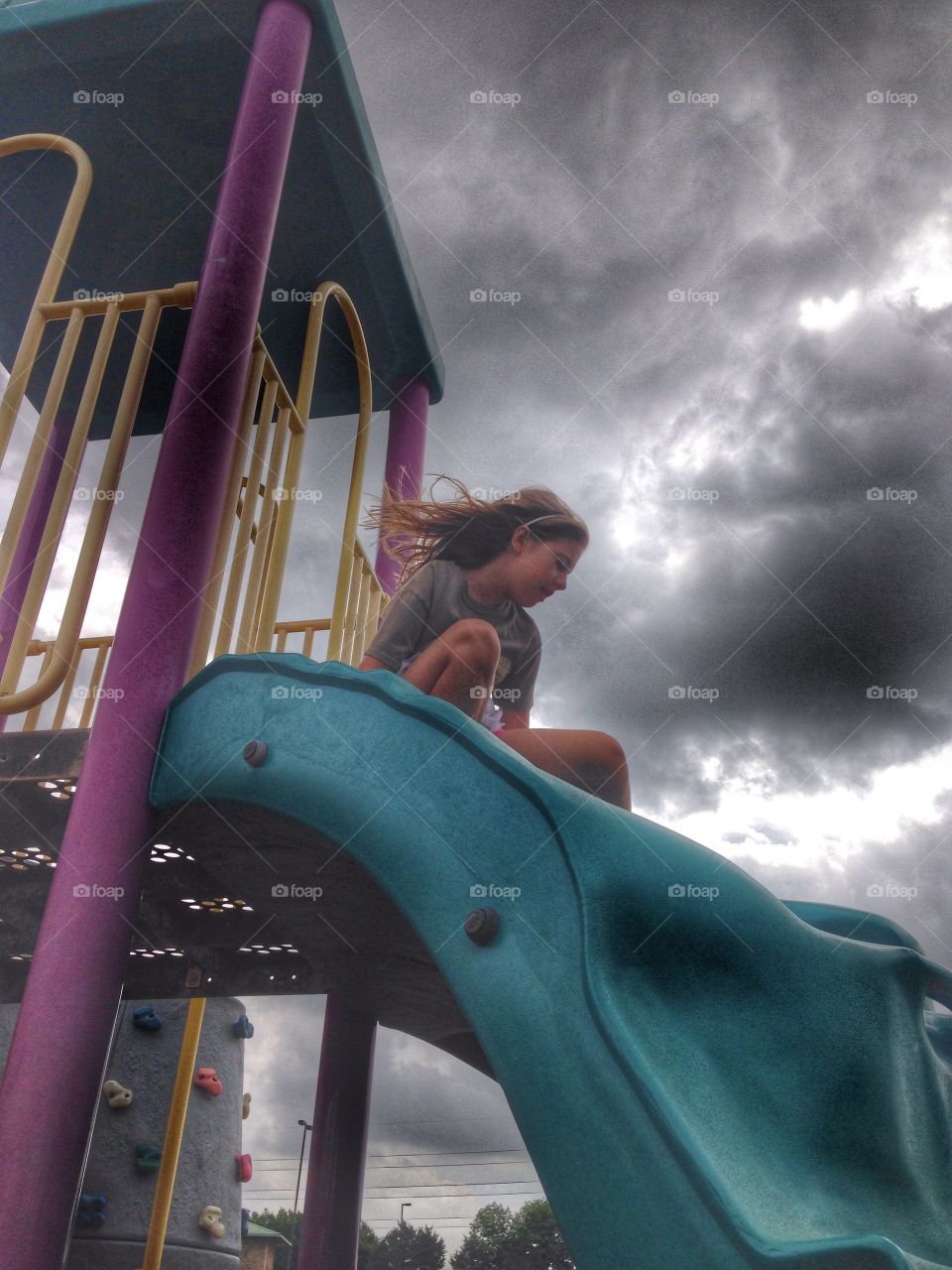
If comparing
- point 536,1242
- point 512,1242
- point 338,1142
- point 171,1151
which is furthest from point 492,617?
point 512,1242

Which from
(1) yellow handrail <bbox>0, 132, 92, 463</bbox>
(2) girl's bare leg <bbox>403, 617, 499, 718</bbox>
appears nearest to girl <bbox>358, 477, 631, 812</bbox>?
(2) girl's bare leg <bbox>403, 617, 499, 718</bbox>

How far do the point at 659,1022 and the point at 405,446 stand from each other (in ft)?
13.0

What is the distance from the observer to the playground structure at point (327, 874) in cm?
128

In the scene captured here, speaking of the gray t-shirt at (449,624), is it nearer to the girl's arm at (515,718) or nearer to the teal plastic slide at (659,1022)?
the girl's arm at (515,718)

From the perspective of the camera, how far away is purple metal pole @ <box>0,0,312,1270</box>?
1867 millimetres

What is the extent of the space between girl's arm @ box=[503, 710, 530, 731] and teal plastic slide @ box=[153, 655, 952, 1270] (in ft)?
2.57

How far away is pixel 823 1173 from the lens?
1281 mm

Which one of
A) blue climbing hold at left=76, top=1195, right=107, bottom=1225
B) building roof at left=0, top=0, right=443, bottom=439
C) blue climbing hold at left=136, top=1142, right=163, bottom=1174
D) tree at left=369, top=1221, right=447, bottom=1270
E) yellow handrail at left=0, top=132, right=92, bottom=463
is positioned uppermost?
building roof at left=0, top=0, right=443, bottom=439

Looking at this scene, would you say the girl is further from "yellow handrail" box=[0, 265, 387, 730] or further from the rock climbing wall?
the rock climbing wall

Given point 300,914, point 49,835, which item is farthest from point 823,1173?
point 49,835

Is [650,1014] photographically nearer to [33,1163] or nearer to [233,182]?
[33,1163]

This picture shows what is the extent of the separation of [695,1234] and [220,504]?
2.06m

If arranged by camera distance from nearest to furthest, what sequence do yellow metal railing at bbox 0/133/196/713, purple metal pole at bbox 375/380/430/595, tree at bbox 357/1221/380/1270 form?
yellow metal railing at bbox 0/133/196/713 < purple metal pole at bbox 375/380/430/595 < tree at bbox 357/1221/380/1270

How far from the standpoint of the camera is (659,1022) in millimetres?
1338
